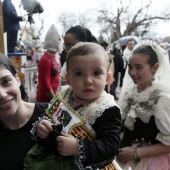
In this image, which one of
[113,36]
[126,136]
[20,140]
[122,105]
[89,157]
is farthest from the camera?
[113,36]

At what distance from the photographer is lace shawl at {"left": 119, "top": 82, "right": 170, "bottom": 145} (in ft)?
6.12

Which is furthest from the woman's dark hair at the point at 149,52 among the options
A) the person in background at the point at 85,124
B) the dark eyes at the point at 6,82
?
the dark eyes at the point at 6,82

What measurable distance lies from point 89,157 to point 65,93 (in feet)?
1.64

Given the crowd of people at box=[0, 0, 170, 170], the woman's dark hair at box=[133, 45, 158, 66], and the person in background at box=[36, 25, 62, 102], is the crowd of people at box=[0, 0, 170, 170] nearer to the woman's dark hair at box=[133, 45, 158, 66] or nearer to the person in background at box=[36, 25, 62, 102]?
the woman's dark hair at box=[133, 45, 158, 66]

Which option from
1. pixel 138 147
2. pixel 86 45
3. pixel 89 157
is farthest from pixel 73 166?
pixel 138 147

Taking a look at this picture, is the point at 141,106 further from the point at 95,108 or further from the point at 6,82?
the point at 6,82

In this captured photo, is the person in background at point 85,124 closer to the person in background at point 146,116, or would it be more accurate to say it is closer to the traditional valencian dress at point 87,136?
the traditional valencian dress at point 87,136

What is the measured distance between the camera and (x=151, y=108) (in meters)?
1.96

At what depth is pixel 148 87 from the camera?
6.94 feet

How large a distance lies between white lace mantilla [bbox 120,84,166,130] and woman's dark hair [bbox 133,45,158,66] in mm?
233

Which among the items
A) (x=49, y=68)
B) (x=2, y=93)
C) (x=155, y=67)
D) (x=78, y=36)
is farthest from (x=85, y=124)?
(x=49, y=68)

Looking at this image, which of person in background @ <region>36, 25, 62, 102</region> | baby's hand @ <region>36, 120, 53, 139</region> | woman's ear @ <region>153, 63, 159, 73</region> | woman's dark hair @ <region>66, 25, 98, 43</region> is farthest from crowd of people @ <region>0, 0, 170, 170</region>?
person in background @ <region>36, 25, 62, 102</region>

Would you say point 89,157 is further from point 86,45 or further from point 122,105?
point 122,105

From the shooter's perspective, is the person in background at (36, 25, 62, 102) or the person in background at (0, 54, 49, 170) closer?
the person in background at (0, 54, 49, 170)
